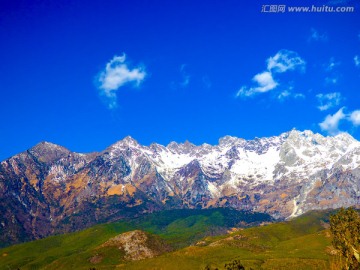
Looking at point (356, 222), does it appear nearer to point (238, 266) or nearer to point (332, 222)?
point (332, 222)

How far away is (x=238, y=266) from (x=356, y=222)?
157ft

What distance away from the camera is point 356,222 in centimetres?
9194

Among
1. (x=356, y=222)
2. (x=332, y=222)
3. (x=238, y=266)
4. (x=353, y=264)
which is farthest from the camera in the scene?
(x=238, y=266)

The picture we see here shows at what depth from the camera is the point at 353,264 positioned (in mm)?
33844

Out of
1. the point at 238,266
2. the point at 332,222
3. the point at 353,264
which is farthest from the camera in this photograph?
the point at 238,266

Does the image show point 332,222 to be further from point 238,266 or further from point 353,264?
point 353,264

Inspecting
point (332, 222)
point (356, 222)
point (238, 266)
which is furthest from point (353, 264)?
point (238, 266)

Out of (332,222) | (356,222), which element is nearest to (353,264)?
(356,222)

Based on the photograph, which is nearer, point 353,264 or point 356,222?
point 353,264

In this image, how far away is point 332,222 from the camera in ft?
336

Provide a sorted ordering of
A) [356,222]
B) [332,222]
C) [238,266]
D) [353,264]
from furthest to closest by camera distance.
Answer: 1. [238,266]
2. [332,222]
3. [356,222]
4. [353,264]

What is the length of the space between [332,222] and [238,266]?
1506 inches

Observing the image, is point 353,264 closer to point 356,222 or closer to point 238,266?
point 356,222

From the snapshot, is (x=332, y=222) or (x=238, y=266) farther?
(x=238, y=266)
